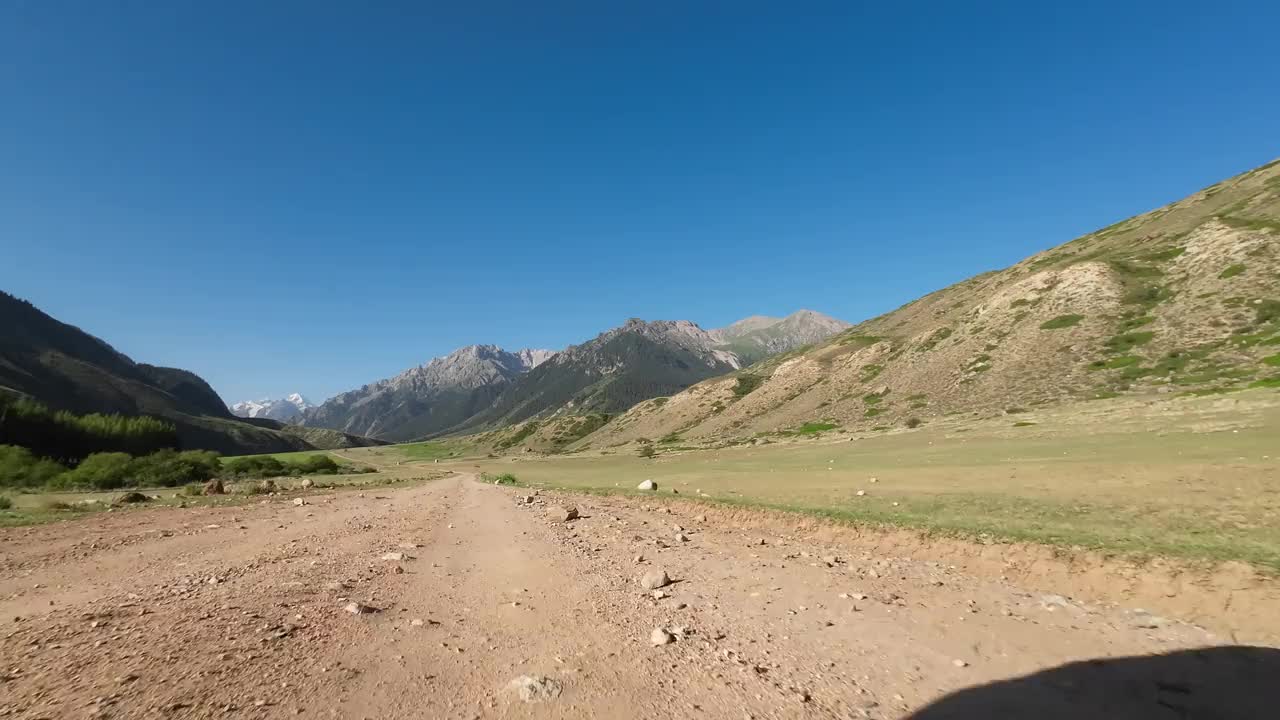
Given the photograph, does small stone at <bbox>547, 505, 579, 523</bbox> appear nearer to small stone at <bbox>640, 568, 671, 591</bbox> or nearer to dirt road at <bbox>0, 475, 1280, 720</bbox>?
dirt road at <bbox>0, 475, 1280, 720</bbox>

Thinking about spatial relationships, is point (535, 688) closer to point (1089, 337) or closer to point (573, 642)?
point (573, 642)

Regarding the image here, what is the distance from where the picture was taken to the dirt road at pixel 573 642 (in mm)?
6258

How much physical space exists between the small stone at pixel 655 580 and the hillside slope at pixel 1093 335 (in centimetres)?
5435

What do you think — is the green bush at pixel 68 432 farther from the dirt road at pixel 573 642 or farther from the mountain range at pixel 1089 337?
the mountain range at pixel 1089 337

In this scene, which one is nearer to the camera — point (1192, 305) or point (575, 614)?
point (575, 614)

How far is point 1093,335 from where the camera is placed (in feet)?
229

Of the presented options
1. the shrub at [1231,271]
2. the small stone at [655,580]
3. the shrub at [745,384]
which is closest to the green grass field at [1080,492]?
the small stone at [655,580]

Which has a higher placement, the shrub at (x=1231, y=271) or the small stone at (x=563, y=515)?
the shrub at (x=1231, y=271)

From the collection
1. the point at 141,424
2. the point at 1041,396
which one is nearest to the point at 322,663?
the point at 1041,396

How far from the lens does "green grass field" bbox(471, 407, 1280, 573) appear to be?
42.7ft

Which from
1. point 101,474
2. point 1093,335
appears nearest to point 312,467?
point 101,474

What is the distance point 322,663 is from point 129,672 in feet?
6.78

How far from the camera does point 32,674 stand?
6.30 m

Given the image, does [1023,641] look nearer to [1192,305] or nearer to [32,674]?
[32,674]
